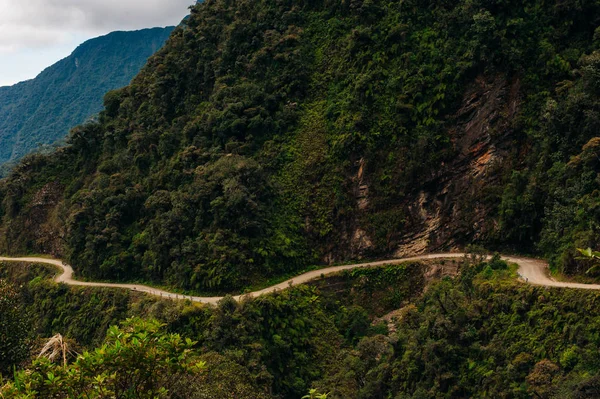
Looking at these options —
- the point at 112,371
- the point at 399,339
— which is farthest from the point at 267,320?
the point at 112,371

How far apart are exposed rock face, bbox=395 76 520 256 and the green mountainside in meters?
104

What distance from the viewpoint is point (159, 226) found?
131 ft

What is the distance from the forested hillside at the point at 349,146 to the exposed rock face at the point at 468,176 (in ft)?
0.33

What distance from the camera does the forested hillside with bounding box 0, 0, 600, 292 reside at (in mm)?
32188

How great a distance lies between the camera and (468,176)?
35.1 meters

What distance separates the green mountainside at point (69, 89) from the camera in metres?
125

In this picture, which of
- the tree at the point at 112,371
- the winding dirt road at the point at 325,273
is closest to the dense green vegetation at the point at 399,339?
the winding dirt road at the point at 325,273

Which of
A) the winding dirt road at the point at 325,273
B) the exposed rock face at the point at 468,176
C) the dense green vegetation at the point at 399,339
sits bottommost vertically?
the dense green vegetation at the point at 399,339

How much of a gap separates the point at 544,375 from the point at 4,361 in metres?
19.9

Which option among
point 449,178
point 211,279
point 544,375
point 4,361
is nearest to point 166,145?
point 211,279

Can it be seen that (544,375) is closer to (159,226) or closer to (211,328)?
(211,328)

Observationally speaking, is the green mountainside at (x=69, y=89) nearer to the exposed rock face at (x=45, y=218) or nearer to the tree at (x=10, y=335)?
the exposed rock face at (x=45, y=218)

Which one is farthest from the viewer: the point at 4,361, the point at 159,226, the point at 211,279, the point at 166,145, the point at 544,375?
the point at 166,145

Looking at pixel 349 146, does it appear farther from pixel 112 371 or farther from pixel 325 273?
pixel 112 371
